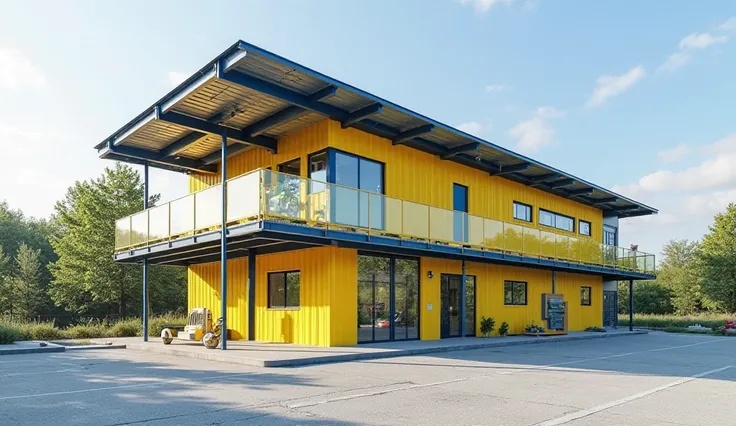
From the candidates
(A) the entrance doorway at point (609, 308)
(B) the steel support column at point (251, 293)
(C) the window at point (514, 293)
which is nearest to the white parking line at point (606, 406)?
(C) the window at point (514, 293)

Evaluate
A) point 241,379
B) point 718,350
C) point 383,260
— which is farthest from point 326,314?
point 718,350

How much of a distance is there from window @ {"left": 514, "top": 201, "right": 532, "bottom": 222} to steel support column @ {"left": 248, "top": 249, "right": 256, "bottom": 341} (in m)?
12.2

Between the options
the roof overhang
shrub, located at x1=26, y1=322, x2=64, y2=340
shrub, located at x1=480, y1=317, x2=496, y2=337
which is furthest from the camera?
shrub, located at x1=480, y1=317, x2=496, y2=337

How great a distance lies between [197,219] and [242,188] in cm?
259

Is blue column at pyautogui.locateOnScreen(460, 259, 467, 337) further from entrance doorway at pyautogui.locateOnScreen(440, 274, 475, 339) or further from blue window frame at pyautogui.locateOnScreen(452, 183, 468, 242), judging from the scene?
blue window frame at pyautogui.locateOnScreen(452, 183, 468, 242)

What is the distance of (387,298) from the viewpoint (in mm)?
18516

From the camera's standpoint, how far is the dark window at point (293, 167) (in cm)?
1837

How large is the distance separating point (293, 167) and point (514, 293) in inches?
456

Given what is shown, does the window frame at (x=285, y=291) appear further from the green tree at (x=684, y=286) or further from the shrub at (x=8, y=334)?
the green tree at (x=684, y=286)

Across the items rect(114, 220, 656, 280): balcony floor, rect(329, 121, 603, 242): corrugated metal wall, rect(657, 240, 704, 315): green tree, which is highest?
rect(329, 121, 603, 242): corrugated metal wall

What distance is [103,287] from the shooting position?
121ft

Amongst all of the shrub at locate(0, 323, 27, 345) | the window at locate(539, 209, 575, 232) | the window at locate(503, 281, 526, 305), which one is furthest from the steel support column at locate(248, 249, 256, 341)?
the window at locate(539, 209, 575, 232)

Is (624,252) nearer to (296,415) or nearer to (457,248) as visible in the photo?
(457,248)

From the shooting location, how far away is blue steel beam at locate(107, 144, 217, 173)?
2003 centimetres
